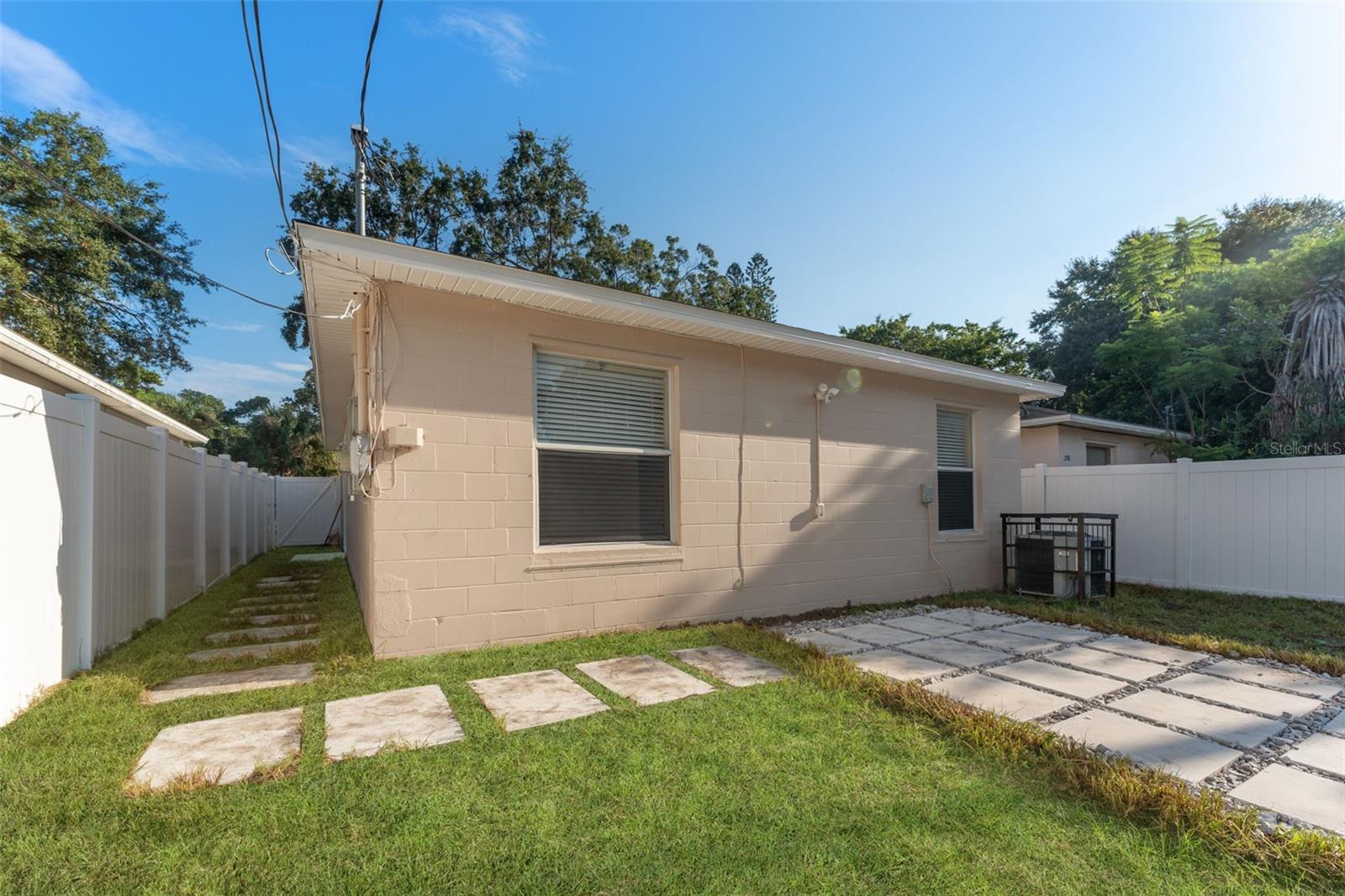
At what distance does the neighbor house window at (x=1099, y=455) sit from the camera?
11.5 metres

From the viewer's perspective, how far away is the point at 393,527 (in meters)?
3.71

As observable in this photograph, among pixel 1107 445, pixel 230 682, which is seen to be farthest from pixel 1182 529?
pixel 230 682

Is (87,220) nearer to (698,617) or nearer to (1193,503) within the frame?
(698,617)

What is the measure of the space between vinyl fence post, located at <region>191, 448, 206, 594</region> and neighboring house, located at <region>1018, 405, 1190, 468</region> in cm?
1225

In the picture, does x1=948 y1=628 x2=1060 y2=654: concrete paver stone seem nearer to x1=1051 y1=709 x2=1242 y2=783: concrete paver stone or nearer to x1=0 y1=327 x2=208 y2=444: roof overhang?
x1=1051 y1=709 x2=1242 y2=783: concrete paver stone

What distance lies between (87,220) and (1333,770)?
2034cm

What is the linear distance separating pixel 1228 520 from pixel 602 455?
702 centimetres

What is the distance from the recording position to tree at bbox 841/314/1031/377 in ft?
63.4

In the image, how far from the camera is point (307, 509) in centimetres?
1380

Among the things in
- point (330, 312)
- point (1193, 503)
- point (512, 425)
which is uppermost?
point (330, 312)

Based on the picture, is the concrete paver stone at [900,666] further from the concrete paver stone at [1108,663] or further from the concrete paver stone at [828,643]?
the concrete paver stone at [1108,663]

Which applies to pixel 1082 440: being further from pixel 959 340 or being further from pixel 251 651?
pixel 251 651

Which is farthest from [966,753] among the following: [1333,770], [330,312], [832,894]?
[330,312]

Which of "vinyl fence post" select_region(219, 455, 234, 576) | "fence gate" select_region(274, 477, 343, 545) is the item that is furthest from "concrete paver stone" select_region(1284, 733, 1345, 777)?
"fence gate" select_region(274, 477, 343, 545)
